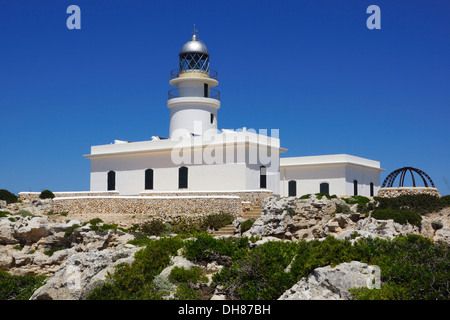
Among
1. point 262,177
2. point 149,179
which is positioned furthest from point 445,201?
point 149,179

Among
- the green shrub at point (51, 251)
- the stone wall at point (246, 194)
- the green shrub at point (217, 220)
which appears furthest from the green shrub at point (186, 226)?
the green shrub at point (51, 251)

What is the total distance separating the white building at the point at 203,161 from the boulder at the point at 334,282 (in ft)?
58.8

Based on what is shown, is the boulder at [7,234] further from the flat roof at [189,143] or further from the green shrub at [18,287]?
the flat roof at [189,143]

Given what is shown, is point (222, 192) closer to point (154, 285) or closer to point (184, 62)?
point (184, 62)

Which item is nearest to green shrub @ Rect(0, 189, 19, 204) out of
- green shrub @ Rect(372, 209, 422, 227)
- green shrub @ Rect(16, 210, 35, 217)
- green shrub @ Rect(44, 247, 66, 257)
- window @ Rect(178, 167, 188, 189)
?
green shrub @ Rect(16, 210, 35, 217)

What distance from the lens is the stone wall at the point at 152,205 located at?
2341 cm

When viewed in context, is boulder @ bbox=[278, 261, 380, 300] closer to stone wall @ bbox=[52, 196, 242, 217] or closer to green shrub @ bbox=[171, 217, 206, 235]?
green shrub @ bbox=[171, 217, 206, 235]

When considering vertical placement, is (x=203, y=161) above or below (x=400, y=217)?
above

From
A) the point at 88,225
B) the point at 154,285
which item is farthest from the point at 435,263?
the point at 88,225

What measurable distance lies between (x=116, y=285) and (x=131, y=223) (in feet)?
45.7

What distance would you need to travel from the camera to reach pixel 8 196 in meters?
29.5

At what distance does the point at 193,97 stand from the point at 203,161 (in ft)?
15.3

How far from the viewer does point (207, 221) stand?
21656 millimetres

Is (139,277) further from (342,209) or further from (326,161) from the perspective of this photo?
(326,161)
